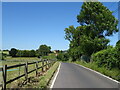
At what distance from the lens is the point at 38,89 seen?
9.39 metres

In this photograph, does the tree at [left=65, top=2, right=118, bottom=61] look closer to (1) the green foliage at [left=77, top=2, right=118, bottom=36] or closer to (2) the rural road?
(1) the green foliage at [left=77, top=2, right=118, bottom=36]

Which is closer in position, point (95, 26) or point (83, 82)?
point (83, 82)

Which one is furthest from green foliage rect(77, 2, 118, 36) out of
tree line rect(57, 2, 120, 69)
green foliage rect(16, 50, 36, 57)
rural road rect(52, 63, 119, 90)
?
green foliage rect(16, 50, 36, 57)

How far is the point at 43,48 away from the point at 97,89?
16275 centimetres

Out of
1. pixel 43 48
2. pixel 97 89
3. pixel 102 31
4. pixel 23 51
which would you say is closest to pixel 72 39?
pixel 102 31

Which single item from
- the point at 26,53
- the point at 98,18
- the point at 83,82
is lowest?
the point at 83,82

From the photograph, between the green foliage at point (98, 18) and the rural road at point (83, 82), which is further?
the green foliage at point (98, 18)

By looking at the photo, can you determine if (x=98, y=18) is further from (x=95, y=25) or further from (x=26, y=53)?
(x=26, y=53)

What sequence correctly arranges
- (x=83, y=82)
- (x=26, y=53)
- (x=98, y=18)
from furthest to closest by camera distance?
(x=26, y=53) → (x=98, y=18) → (x=83, y=82)

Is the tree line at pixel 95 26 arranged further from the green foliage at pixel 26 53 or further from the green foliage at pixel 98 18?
the green foliage at pixel 26 53

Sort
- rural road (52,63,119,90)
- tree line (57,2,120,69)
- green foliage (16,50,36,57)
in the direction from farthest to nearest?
green foliage (16,50,36,57) < tree line (57,2,120,69) < rural road (52,63,119,90)

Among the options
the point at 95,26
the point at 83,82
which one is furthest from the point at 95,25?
the point at 83,82

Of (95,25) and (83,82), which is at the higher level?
(95,25)

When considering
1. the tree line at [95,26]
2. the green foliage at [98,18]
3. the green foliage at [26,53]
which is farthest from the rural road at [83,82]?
the green foliage at [26,53]
